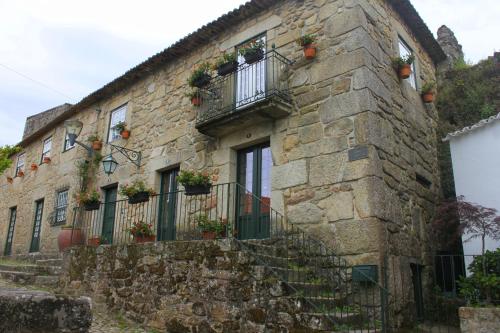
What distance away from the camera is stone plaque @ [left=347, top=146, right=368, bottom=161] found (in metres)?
5.82

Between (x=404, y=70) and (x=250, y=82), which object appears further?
(x=250, y=82)

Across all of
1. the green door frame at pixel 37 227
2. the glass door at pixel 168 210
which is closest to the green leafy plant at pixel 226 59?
the glass door at pixel 168 210

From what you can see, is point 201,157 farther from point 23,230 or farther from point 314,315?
point 23,230

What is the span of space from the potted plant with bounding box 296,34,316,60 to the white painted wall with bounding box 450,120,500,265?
3.12 metres

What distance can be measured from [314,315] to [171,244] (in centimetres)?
241

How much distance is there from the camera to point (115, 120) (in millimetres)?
11062

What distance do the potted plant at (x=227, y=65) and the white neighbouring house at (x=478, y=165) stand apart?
413cm

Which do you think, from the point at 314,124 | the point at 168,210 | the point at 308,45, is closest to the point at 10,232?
the point at 168,210

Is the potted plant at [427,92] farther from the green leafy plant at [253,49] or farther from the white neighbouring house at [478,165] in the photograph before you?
the green leafy plant at [253,49]

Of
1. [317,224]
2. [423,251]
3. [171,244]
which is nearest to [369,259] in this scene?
[317,224]

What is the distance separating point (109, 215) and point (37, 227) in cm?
477

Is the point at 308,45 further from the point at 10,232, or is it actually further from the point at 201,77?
the point at 10,232

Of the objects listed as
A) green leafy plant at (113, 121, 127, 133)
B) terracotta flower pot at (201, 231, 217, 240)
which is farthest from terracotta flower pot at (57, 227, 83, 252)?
terracotta flower pot at (201, 231, 217, 240)

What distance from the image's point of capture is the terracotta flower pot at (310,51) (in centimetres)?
681
